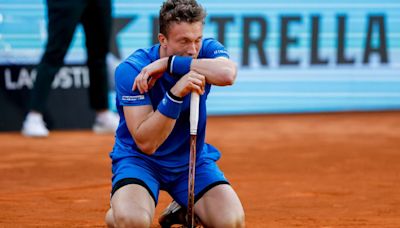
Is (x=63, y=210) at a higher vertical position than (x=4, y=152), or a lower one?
higher

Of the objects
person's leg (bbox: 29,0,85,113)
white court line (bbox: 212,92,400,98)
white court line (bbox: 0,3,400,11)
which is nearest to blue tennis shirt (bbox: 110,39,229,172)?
person's leg (bbox: 29,0,85,113)

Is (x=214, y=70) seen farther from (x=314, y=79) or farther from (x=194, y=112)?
(x=314, y=79)

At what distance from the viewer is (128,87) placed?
4.46m

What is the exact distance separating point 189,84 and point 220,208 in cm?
68

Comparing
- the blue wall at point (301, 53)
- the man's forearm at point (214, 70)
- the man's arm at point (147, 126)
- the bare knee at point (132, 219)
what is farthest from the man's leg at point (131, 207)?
the blue wall at point (301, 53)

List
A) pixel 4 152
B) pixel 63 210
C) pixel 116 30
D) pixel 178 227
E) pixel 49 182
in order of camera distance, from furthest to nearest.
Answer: pixel 116 30
pixel 4 152
pixel 49 182
pixel 63 210
pixel 178 227

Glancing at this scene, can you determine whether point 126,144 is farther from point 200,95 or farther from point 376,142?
point 376,142

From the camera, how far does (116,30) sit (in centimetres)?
1023

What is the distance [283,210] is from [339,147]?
3.11m

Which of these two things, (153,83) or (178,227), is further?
(178,227)

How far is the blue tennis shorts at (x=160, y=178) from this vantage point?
14.8ft

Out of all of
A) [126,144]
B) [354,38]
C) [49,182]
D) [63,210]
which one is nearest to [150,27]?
[354,38]

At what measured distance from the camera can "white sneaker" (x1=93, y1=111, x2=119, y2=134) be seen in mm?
8977

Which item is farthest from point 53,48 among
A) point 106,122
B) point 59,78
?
point 106,122
